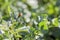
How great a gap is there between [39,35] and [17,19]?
182 millimetres

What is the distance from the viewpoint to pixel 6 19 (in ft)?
5.62

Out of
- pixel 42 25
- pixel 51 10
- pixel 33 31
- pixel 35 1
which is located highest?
pixel 35 1

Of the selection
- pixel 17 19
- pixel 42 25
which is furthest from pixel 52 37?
pixel 17 19

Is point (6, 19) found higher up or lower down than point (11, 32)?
higher up

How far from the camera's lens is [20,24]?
1.57 metres

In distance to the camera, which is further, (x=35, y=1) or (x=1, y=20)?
(x=35, y=1)

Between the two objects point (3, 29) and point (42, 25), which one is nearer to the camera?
point (3, 29)

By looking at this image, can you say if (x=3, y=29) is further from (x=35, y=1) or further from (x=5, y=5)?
(x=35, y=1)

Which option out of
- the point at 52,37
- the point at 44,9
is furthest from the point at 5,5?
the point at 52,37

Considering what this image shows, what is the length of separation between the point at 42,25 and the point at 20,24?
0.61ft

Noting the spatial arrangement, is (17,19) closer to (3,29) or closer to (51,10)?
(3,29)

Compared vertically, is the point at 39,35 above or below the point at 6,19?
below

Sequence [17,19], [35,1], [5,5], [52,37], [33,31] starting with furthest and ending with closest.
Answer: [35,1] → [5,5] → [52,37] → [17,19] → [33,31]

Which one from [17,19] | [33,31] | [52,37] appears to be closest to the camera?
[33,31]
